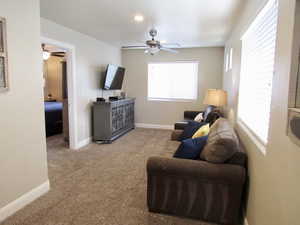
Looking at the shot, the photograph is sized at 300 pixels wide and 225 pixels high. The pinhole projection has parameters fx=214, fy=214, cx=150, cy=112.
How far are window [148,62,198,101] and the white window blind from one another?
3.39 m

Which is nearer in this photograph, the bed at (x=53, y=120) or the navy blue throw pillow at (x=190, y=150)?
the navy blue throw pillow at (x=190, y=150)

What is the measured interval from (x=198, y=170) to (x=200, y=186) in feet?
0.55

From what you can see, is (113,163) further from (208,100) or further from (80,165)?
(208,100)

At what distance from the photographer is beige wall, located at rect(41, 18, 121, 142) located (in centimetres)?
404

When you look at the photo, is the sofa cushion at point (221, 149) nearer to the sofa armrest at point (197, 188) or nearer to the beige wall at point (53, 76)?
the sofa armrest at point (197, 188)

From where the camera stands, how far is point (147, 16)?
3256mm

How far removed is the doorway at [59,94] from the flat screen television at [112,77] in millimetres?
950

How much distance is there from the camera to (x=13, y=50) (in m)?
2.19

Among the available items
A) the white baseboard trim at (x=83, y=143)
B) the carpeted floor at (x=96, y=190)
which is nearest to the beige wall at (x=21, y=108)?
the carpeted floor at (x=96, y=190)

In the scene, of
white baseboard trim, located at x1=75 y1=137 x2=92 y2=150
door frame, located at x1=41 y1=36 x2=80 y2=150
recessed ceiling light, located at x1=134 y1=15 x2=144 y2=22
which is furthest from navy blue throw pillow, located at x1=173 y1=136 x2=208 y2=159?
white baseboard trim, located at x1=75 y1=137 x2=92 y2=150

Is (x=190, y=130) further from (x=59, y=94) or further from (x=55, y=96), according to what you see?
(x=55, y=96)

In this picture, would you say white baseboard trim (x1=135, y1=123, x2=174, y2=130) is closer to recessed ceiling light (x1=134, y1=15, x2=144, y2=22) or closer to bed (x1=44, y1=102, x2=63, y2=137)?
bed (x1=44, y1=102, x2=63, y2=137)

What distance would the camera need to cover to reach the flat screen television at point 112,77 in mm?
5168

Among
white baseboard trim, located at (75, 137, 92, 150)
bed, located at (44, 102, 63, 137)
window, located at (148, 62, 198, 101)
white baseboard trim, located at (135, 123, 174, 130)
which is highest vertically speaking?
window, located at (148, 62, 198, 101)
